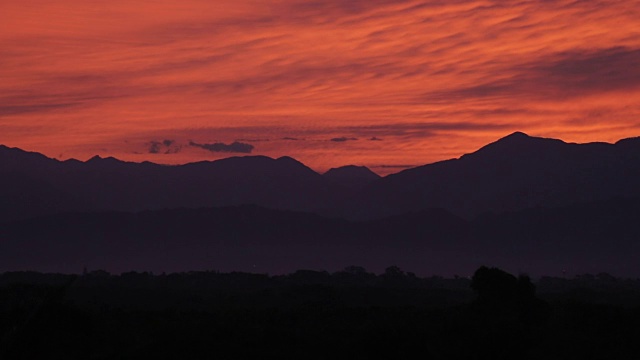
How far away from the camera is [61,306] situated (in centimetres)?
4997

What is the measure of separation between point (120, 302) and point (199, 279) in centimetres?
4409

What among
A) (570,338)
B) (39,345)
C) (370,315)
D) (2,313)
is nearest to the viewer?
(39,345)

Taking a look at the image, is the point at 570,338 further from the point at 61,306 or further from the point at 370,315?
the point at 61,306

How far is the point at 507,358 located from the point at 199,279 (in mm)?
87298

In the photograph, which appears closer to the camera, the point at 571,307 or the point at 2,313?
the point at 2,313

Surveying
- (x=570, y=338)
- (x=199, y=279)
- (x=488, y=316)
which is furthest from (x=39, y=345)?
(x=199, y=279)

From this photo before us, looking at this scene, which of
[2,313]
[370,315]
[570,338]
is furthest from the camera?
[370,315]

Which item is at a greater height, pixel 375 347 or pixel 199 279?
pixel 375 347

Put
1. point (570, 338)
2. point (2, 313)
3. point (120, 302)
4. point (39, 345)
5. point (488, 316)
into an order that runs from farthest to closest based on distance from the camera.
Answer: point (120, 302)
point (570, 338)
point (488, 316)
point (2, 313)
point (39, 345)

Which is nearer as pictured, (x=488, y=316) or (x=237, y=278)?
(x=488, y=316)

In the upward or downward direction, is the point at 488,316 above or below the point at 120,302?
above

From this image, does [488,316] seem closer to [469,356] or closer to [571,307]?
[469,356]

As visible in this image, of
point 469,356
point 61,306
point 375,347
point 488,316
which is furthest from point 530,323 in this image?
point 61,306

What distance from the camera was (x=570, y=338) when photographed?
5944 centimetres
